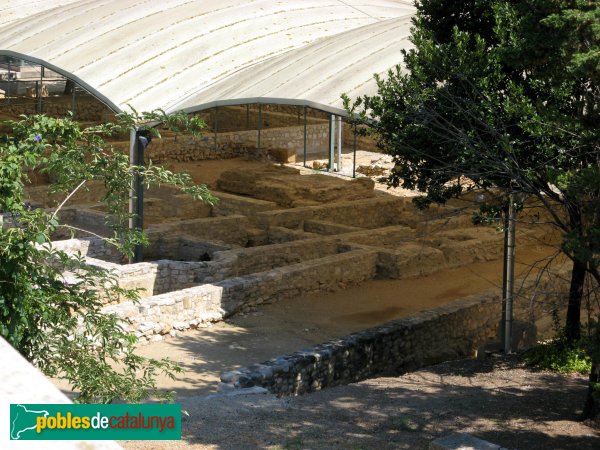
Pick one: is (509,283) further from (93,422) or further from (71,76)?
(71,76)

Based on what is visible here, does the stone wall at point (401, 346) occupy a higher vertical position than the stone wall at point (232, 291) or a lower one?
lower

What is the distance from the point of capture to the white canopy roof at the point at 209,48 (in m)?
19.6

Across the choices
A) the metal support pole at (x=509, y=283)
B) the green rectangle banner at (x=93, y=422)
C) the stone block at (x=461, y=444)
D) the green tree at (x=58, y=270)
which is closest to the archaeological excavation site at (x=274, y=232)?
the metal support pole at (x=509, y=283)

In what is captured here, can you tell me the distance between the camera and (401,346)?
13.3m

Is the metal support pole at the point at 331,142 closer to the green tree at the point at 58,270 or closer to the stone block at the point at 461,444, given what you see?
the stone block at the point at 461,444

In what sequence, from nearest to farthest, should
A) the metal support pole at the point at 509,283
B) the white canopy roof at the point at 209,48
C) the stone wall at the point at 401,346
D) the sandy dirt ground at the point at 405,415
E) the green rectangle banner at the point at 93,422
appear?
the green rectangle banner at the point at 93,422 → the sandy dirt ground at the point at 405,415 → the stone wall at the point at 401,346 → the metal support pole at the point at 509,283 → the white canopy roof at the point at 209,48

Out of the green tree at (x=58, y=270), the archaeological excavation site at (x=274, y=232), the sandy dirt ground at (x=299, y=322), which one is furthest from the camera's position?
the archaeological excavation site at (x=274, y=232)

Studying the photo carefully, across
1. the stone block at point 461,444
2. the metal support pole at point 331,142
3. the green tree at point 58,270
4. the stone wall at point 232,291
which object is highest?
the metal support pole at point 331,142

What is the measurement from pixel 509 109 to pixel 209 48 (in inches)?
495

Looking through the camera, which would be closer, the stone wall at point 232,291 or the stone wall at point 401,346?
the stone wall at point 401,346

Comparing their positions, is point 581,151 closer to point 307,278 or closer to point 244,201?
point 307,278

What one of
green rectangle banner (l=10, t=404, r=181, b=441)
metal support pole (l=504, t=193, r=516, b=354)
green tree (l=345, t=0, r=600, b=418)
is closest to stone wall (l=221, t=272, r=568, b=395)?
metal support pole (l=504, t=193, r=516, b=354)

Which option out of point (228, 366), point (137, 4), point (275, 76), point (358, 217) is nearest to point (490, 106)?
point (228, 366)

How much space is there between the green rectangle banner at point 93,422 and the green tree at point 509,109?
3.76m
